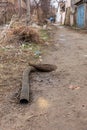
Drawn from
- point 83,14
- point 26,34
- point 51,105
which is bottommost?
point 51,105

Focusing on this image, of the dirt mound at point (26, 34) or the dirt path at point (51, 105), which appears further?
the dirt mound at point (26, 34)

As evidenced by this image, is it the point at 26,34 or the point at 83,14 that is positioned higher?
the point at 83,14

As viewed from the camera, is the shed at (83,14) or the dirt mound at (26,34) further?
the shed at (83,14)

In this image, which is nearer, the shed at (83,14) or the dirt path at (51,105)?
the dirt path at (51,105)

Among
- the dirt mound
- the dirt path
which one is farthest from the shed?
the dirt path

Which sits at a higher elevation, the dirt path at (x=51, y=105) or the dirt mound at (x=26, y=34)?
the dirt mound at (x=26, y=34)

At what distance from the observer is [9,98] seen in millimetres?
4738

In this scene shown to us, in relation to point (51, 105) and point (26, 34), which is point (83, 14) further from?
point (51, 105)

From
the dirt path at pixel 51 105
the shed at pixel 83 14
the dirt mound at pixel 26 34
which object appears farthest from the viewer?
the shed at pixel 83 14

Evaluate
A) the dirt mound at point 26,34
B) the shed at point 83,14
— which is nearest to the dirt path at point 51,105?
the dirt mound at point 26,34

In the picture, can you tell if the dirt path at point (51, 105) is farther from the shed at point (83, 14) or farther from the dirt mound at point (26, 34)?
the shed at point (83, 14)

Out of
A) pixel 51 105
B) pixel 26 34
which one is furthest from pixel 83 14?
pixel 51 105

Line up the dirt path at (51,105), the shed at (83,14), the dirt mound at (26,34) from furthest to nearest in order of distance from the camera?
the shed at (83,14) < the dirt mound at (26,34) < the dirt path at (51,105)

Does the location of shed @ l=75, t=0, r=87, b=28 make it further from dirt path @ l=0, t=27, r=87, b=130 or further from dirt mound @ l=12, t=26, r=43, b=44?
dirt path @ l=0, t=27, r=87, b=130
